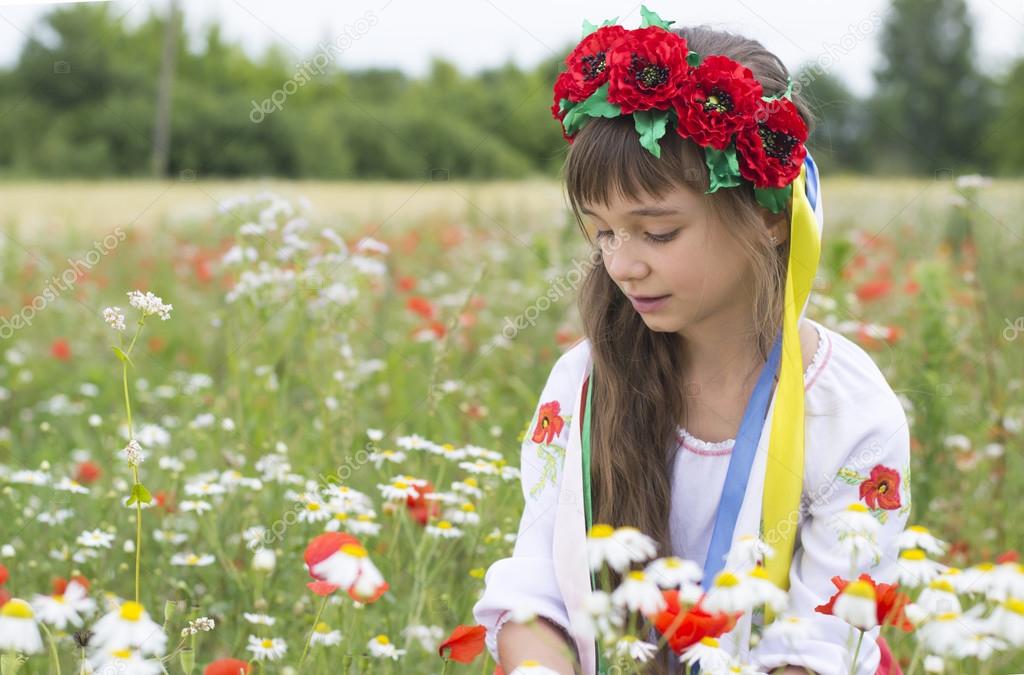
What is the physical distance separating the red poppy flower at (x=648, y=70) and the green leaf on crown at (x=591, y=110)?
0.04 feet

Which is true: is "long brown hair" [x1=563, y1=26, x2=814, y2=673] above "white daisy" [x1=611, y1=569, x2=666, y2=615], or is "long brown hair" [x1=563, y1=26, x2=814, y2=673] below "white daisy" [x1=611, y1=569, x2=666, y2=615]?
above

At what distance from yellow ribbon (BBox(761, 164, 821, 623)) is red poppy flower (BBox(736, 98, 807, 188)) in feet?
0.24

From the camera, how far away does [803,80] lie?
161 centimetres

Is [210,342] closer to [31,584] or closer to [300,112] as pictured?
[31,584]

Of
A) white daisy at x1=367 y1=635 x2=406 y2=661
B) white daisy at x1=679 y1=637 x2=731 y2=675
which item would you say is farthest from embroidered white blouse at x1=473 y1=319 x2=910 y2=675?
white daisy at x1=679 y1=637 x2=731 y2=675

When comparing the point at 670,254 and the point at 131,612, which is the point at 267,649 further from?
the point at 670,254

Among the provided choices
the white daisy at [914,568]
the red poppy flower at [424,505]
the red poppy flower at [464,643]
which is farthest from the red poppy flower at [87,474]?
the white daisy at [914,568]

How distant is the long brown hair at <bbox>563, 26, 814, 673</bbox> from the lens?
137cm

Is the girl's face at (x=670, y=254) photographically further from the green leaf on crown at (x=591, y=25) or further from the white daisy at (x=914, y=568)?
the white daisy at (x=914, y=568)

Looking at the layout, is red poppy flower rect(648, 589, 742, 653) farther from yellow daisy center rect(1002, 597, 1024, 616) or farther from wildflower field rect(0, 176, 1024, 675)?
yellow daisy center rect(1002, 597, 1024, 616)

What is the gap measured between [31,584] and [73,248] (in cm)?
431

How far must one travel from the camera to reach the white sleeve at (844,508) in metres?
1.30

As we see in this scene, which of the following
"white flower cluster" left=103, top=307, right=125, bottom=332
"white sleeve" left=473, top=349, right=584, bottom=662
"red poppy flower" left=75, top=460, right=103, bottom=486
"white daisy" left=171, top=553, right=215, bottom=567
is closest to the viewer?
"white flower cluster" left=103, top=307, right=125, bottom=332

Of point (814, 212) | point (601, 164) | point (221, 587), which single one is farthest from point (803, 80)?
point (221, 587)
